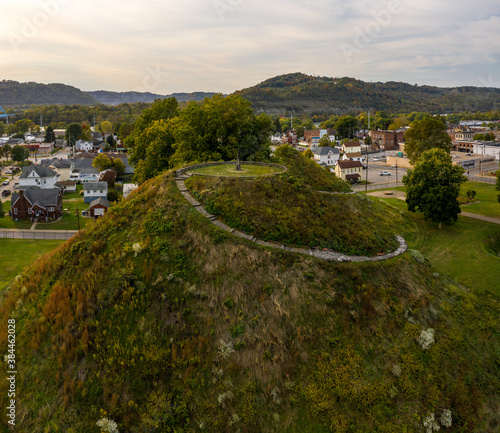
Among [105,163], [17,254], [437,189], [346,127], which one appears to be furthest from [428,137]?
[346,127]

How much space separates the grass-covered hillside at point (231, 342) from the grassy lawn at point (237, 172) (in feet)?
19.4

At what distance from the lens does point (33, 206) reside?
48.5 metres

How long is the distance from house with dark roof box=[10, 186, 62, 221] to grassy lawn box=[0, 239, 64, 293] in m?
9.07

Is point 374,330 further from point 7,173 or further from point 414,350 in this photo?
point 7,173

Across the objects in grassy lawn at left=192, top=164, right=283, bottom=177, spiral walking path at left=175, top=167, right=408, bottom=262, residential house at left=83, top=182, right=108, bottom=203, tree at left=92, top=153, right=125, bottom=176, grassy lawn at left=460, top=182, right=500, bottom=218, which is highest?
grassy lawn at left=192, top=164, right=283, bottom=177

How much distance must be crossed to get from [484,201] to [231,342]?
50604mm

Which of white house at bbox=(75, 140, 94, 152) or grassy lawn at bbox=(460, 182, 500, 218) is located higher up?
white house at bbox=(75, 140, 94, 152)

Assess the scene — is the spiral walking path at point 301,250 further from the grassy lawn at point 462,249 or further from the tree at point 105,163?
the tree at point 105,163

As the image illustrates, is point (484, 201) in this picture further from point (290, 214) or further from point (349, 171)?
point (290, 214)

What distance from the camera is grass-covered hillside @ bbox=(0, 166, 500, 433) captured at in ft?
47.4

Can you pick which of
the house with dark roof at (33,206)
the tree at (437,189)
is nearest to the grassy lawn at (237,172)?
the tree at (437,189)

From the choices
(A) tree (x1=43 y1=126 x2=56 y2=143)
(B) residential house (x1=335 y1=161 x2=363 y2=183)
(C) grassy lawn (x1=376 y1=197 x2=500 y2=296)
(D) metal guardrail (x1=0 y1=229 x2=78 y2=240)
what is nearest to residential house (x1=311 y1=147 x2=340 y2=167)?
(B) residential house (x1=335 y1=161 x2=363 y2=183)

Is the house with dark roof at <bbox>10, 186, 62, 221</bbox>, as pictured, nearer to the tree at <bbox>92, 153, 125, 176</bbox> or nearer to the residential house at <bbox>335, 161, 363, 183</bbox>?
the tree at <bbox>92, 153, 125, 176</bbox>

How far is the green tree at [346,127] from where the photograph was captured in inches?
5571
